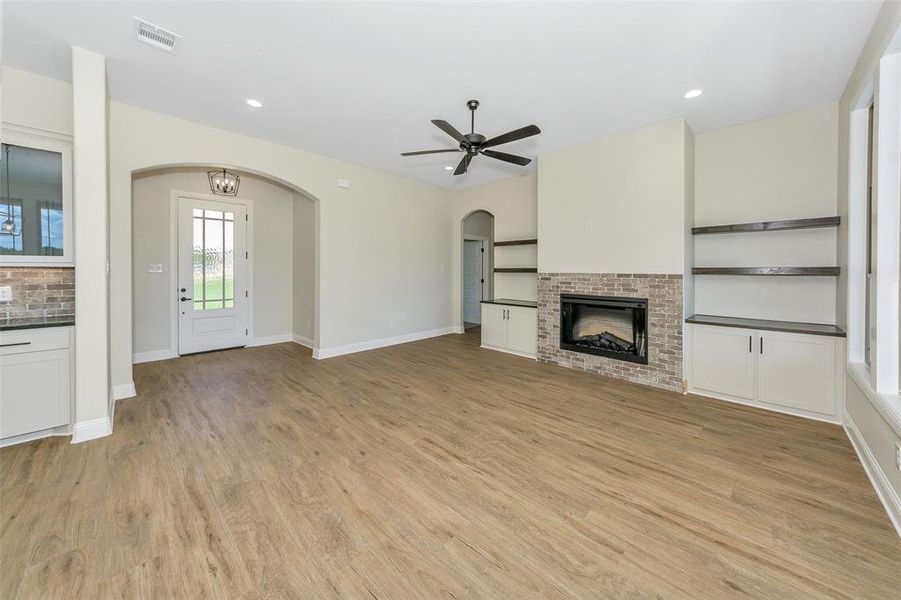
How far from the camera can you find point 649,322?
420 cm

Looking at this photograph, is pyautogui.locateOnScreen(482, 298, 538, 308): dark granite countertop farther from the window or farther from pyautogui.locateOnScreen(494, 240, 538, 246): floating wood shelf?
the window

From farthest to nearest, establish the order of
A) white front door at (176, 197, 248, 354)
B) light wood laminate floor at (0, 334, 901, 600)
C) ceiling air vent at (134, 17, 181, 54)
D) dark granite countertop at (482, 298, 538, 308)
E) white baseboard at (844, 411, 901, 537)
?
dark granite countertop at (482, 298, 538, 308)
white front door at (176, 197, 248, 354)
ceiling air vent at (134, 17, 181, 54)
white baseboard at (844, 411, 901, 537)
light wood laminate floor at (0, 334, 901, 600)

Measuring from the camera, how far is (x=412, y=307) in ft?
22.5

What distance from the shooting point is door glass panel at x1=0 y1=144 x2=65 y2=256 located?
9.70ft

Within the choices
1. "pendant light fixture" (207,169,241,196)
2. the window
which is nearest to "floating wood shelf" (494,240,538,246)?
"pendant light fixture" (207,169,241,196)

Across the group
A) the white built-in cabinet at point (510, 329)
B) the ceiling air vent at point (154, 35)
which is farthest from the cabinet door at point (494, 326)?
the ceiling air vent at point (154, 35)

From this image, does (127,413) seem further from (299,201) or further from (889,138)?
(889,138)

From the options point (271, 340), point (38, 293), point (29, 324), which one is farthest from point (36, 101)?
point (271, 340)

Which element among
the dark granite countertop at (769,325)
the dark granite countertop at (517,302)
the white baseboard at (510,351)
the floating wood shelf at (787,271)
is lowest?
the white baseboard at (510,351)

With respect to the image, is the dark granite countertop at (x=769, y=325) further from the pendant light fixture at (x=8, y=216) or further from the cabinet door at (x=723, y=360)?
the pendant light fixture at (x=8, y=216)

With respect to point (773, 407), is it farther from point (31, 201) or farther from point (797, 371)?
point (31, 201)

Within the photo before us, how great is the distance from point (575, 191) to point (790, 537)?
4.03m

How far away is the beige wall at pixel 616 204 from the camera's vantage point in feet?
13.2

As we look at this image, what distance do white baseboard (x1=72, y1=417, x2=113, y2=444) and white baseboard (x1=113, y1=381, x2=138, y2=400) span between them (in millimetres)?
942
